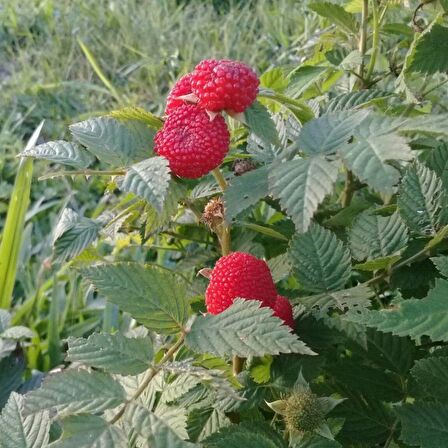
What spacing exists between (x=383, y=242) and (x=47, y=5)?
11.6ft

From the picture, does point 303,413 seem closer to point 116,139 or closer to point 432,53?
point 116,139

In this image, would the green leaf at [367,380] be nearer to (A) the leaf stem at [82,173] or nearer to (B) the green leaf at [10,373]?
(A) the leaf stem at [82,173]

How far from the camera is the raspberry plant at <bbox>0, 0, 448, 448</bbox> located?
2.20ft

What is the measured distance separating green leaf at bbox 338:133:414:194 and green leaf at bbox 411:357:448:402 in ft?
0.89

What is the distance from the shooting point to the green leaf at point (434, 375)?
0.81 metres

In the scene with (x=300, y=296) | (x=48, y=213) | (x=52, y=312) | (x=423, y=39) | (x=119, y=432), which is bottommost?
(x=48, y=213)

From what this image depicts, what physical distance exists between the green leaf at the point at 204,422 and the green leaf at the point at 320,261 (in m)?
0.18

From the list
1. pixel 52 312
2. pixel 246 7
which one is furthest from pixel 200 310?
pixel 246 7

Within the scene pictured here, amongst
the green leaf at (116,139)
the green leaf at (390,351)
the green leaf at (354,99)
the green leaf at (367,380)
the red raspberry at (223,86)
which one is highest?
the red raspberry at (223,86)

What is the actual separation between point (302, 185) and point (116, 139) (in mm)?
220

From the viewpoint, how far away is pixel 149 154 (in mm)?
767

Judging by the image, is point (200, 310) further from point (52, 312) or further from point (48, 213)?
point (48, 213)

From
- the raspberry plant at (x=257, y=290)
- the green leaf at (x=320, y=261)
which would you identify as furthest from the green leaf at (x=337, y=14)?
the green leaf at (x=320, y=261)

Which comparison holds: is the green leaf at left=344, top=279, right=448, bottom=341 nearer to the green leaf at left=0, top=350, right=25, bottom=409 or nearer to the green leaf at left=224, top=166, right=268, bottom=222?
the green leaf at left=224, top=166, right=268, bottom=222
